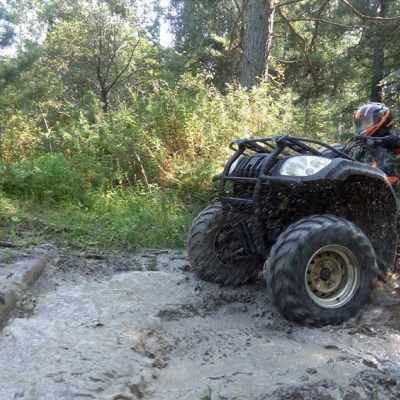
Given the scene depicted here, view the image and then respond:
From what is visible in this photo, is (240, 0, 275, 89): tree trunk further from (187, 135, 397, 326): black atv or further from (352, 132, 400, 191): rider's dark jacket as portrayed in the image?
(187, 135, 397, 326): black atv

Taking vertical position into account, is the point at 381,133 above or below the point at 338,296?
above

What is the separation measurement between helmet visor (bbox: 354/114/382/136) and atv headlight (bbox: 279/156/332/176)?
139cm

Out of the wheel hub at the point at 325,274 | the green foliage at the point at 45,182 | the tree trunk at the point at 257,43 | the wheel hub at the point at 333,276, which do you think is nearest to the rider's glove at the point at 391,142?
the wheel hub at the point at 333,276

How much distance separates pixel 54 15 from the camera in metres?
21.9

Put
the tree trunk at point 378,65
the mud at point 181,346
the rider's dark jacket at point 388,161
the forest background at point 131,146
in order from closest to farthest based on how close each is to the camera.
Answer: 1. the mud at point 181,346
2. the rider's dark jacket at point 388,161
3. the forest background at point 131,146
4. the tree trunk at point 378,65

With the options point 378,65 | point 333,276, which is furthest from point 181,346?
point 378,65

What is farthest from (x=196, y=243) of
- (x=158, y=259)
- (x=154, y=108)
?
(x=154, y=108)

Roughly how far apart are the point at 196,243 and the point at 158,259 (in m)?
1.07

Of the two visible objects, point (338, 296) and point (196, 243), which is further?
point (196, 243)

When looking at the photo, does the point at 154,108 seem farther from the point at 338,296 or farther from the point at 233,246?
the point at 338,296

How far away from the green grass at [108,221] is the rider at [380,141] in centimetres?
242

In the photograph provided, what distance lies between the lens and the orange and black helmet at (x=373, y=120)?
14.2 ft

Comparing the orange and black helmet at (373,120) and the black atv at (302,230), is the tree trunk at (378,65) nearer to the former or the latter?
the orange and black helmet at (373,120)

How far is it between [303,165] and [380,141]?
1.29m
